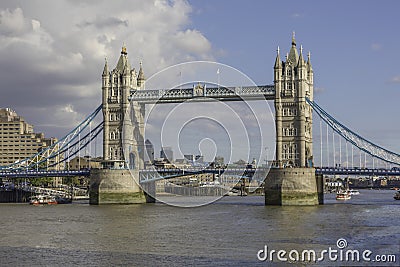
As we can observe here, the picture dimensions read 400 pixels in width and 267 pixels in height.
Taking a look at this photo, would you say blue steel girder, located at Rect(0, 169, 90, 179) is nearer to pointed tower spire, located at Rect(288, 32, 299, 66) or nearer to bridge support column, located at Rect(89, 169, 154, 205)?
bridge support column, located at Rect(89, 169, 154, 205)

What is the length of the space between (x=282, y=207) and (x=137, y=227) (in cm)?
2414

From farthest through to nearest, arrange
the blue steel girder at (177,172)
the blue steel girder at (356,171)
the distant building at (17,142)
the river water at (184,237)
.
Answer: the distant building at (17,142) < the blue steel girder at (177,172) < the blue steel girder at (356,171) < the river water at (184,237)

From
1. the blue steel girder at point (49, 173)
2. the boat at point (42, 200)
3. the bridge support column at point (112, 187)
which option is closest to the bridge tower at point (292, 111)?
the bridge support column at point (112, 187)

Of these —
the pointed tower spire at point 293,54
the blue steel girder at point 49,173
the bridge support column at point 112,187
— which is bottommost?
the bridge support column at point 112,187

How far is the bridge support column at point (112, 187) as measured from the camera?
241 feet

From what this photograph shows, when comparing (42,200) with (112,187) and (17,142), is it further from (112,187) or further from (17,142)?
(17,142)

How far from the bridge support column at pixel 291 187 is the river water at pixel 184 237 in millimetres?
11776

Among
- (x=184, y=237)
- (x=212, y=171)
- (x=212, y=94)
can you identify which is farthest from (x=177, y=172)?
(x=184, y=237)

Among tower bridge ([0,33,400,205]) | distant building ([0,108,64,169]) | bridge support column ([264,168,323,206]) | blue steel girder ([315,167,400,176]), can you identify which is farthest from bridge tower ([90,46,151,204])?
distant building ([0,108,64,169])

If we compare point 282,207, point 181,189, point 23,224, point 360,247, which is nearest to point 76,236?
point 23,224

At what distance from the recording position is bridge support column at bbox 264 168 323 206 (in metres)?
66.4

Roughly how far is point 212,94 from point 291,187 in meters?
16.4

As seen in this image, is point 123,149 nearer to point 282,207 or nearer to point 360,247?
point 282,207

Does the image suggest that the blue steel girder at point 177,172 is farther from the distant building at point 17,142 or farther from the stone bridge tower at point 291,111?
the distant building at point 17,142
